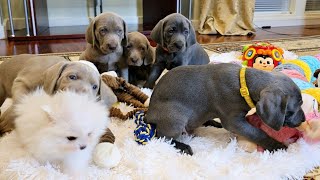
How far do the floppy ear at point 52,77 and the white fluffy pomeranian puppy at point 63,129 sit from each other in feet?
0.61

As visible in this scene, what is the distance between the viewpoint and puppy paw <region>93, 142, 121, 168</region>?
1.09m

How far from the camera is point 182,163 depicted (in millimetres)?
1153

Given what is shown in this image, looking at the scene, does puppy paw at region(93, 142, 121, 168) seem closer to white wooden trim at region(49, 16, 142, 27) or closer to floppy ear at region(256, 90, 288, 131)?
floppy ear at region(256, 90, 288, 131)

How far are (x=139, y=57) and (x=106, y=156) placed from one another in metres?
0.99

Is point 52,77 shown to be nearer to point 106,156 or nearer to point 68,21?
point 106,156

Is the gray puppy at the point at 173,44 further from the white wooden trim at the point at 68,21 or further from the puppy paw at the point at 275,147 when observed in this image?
the white wooden trim at the point at 68,21

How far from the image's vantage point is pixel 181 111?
1.25 meters

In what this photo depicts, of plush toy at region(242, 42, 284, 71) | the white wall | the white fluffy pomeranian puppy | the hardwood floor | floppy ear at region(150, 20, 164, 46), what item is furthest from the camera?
the white wall

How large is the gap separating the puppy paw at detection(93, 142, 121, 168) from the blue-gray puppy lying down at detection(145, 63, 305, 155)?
223mm

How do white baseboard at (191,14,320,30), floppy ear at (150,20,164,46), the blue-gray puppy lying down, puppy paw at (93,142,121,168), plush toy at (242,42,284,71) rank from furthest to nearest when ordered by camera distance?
white baseboard at (191,14,320,30) → plush toy at (242,42,284,71) → floppy ear at (150,20,164,46) → the blue-gray puppy lying down → puppy paw at (93,142,121,168)

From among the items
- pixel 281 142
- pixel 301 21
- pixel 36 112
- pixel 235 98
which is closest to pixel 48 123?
pixel 36 112

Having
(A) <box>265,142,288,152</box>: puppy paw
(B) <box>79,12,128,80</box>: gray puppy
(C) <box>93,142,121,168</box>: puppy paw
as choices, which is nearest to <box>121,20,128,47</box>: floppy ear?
(B) <box>79,12,128,80</box>: gray puppy

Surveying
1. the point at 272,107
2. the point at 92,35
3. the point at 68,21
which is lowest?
the point at 68,21

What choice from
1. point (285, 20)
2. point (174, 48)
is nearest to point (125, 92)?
point (174, 48)
